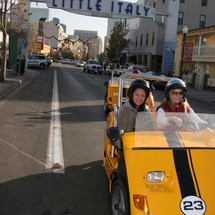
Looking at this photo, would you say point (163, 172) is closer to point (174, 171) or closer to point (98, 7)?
point (174, 171)

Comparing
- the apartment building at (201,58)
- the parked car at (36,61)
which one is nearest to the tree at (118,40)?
the parked car at (36,61)

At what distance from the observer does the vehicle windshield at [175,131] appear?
4.15 meters

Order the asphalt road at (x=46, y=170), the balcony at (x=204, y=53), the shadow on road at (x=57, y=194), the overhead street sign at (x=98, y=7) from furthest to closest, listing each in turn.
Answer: the balcony at (x=204, y=53) → the overhead street sign at (x=98, y=7) → the asphalt road at (x=46, y=170) → the shadow on road at (x=57, y=194)

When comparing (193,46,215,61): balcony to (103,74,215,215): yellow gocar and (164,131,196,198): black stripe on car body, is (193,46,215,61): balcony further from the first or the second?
(164,131,196,198): black stripe on car body

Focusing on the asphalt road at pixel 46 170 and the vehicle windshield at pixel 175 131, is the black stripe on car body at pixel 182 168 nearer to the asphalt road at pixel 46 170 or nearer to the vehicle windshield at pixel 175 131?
the vehicle windshield at pixel 175 131

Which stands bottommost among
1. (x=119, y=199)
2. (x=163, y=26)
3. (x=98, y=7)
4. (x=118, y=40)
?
(x=119, y=199)

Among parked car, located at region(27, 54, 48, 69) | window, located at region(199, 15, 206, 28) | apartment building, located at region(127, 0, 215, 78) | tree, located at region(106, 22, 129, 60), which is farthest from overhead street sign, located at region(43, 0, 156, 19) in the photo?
tree, located at region(106, 22, 129, 60)

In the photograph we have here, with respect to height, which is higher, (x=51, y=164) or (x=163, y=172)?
(x=163, y=172)

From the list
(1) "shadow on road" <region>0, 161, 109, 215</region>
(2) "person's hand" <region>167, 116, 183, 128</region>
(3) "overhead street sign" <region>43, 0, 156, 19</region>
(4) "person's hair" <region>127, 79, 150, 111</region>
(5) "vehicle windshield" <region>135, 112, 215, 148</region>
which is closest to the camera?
(5) "vehicle windshield" <region>135, 112, 215, 148</region>

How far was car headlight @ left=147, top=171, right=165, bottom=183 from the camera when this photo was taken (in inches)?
150

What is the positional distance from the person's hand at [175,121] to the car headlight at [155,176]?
3.02 ft

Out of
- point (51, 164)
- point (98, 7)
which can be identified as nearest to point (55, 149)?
point (51, 164)

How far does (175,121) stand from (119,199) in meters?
1.13

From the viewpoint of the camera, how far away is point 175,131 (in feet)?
14.6
